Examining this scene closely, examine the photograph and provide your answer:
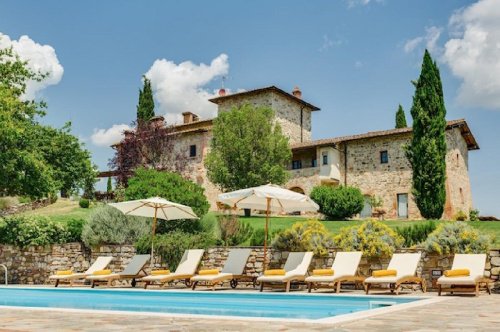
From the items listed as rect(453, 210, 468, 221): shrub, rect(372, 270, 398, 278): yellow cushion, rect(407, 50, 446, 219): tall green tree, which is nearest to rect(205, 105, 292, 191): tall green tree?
rect(407, 50, 446, 219): tall green tree

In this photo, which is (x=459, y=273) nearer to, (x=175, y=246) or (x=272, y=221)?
(x=175, y=246)

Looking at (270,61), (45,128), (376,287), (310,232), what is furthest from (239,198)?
(45,128)

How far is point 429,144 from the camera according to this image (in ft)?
87.1

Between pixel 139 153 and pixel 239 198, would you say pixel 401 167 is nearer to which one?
pixel 139 153

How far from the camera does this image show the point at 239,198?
12641 millimetres

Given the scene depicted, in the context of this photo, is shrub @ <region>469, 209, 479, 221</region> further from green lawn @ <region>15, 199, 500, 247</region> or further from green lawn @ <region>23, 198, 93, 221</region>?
green lawn @ <region>23, 198, 93, 221</region>

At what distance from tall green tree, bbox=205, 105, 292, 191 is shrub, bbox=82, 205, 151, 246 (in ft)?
43.9

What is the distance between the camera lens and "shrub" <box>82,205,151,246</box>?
1588 cm

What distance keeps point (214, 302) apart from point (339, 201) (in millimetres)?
19202

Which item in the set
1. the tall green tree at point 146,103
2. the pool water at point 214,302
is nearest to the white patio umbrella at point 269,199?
the pool water at point 214,302

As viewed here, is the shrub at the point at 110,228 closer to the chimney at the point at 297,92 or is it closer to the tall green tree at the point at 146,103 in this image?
the chimney at the point at 297,92

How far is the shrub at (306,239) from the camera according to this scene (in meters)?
12.2

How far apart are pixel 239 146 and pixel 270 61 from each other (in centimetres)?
1202

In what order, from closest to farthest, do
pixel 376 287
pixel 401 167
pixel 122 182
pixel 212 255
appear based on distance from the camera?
pixel 376 287 < pixel 212 255 < pixel 401 167 < pixel 122 182
